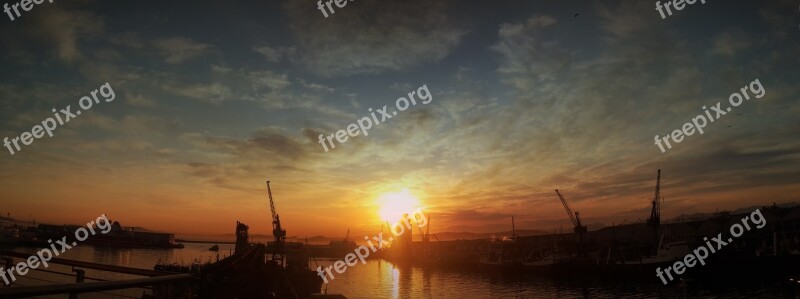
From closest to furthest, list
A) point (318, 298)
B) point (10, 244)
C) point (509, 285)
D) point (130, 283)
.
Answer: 1. point (130, 283)
2. point (318, 298)
3. point (509, 285)
4. point (10, 244)

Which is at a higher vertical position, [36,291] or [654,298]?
[36,291]

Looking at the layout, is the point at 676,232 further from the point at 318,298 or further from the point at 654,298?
the point at 318,298

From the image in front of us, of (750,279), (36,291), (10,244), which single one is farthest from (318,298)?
(10,244)

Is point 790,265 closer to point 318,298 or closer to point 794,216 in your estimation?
point 794,216

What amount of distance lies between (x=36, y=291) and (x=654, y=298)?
75382mm

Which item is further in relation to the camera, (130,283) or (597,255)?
(597,255)

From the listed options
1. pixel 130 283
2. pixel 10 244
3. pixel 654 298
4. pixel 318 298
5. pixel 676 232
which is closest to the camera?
pixel 130 283

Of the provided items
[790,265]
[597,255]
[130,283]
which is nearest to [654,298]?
[790,265]

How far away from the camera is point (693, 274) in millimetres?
83438

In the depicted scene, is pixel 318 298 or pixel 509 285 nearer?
pixel 318 298

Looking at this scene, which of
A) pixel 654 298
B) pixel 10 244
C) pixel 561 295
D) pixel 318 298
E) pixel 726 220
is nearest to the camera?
pixel 318 298

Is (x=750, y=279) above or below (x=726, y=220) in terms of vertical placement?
below

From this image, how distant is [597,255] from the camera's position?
112062 mm

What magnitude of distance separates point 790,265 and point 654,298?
3431cm
